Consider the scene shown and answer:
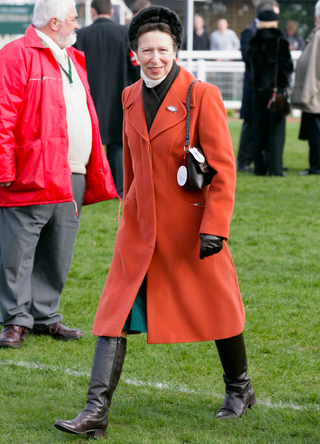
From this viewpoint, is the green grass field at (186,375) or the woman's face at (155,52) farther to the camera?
the green grass field at (186,375)

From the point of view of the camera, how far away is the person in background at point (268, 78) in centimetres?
1068

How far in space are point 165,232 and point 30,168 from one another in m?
1.41

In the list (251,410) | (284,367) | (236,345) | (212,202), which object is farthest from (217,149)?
(284,367)

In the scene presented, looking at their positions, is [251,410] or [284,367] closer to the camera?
[251,410]

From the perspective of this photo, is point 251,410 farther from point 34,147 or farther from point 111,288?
point 34,147

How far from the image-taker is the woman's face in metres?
3.21

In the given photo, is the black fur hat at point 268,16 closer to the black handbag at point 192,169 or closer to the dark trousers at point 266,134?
the dark trousers at point 266,134

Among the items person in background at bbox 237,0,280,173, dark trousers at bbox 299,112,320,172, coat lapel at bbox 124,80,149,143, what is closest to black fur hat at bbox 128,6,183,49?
coat lapel at bbox 124,80,149,143

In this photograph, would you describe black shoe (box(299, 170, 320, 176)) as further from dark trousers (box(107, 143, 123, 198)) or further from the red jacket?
the red jacket

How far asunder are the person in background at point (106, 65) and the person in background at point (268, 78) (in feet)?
8.37

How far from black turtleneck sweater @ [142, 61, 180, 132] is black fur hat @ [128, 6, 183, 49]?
162mm

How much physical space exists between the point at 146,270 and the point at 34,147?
4.91ft

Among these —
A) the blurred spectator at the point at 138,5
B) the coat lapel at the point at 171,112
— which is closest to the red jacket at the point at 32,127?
the coat lapel at the point at 171,112

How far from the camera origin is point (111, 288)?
3373mm
